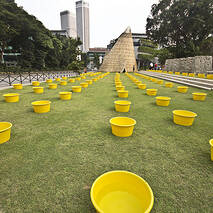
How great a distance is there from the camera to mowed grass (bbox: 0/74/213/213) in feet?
6.18

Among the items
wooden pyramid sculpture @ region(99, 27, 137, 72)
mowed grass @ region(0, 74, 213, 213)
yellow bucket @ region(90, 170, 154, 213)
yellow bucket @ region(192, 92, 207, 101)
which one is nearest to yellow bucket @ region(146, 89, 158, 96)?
yellow bucket @ region(192, 92, 207, 101)

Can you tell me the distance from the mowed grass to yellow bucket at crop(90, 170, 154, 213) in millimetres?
187

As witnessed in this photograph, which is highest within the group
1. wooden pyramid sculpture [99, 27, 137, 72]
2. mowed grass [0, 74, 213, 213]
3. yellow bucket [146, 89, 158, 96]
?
wooden pyramid sculpture [99, 27, 137, 72]

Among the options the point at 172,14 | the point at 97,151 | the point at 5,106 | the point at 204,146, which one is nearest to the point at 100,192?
the point at 97,151

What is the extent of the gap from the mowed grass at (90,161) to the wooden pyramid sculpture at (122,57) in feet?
126

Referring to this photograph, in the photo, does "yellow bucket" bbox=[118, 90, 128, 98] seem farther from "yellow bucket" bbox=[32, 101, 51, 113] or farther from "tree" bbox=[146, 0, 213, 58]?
"tree" bbox=[146, 0, 213, 58]

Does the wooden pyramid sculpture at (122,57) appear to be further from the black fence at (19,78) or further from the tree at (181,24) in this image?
the black fence at (19,78)

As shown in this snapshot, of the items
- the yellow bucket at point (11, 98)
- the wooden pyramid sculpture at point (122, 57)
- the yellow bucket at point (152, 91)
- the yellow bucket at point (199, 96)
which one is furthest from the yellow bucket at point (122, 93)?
the wooden pyramid sculpture at point (122, 57)

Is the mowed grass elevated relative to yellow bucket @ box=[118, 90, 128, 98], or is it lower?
lower

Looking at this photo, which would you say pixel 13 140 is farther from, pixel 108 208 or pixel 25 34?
pixel 25 34

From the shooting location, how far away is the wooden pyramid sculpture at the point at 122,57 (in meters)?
40.7

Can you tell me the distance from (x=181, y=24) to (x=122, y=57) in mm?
16857

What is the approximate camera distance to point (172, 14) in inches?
1171

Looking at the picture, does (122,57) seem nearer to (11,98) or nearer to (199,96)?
(199,96)
